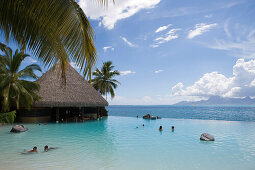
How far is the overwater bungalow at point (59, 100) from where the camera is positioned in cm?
1714

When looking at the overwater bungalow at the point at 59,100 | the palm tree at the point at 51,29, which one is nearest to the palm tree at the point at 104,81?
the overwater bungalow at the point at 59,100

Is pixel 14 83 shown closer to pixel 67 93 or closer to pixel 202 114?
pixel 67 93

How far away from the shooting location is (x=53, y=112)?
20359 millimetres

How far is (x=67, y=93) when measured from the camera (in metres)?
18.4

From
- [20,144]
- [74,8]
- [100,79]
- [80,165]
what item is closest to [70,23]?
[74,8]

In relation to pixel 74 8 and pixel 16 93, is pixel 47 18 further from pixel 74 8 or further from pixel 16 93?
pixel 16 93

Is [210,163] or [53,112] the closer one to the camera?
[210,163]

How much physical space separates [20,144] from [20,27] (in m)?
8.22

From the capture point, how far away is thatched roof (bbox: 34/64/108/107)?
669 inches

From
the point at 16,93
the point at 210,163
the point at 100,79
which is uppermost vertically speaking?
the point at 100,79

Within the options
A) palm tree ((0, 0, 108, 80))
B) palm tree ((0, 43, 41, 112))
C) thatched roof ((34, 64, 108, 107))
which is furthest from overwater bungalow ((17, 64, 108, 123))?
palm tree ((0, 0, 108, 80))

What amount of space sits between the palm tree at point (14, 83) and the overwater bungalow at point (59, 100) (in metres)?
1.13

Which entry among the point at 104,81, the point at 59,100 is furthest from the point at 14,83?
the point at 104,81

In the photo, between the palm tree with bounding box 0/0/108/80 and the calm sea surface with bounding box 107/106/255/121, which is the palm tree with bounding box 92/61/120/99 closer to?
the calm sea surface with bounding box 107/106/255/121
